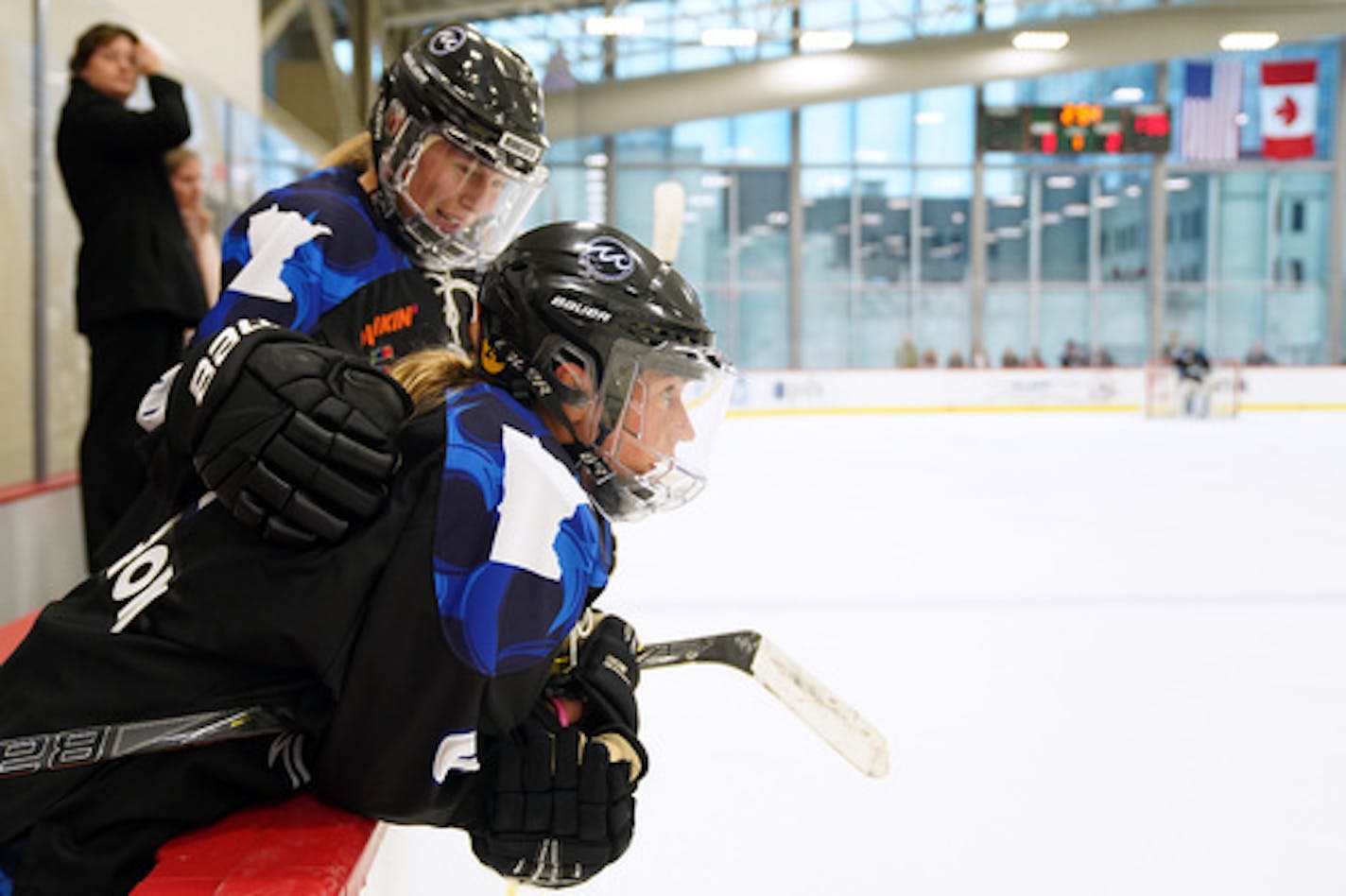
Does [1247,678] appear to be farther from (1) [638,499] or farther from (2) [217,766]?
(2) [217,766]

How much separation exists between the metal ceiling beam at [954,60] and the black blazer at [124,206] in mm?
11544

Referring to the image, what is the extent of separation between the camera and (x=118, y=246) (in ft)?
8.16

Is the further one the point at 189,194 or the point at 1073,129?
the point at 1073,129

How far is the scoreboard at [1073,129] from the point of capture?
14273 millimetres

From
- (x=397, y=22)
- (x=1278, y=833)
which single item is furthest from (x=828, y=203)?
(x=1278, y=833)

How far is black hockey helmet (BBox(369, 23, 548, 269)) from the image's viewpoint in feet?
4.98

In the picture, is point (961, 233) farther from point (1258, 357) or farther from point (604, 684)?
Answer: point (604, 684)

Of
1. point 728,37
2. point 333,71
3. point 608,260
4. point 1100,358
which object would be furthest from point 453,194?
point 1100,358

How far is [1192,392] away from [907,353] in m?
4.37

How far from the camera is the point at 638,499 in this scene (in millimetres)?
1120

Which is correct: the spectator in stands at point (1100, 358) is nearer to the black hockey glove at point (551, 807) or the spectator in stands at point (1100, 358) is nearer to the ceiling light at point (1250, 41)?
the ceiling light at point (1250, 41)

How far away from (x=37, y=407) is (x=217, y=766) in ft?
8.69

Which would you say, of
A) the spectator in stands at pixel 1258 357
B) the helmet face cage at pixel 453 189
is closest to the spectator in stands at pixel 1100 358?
Result: the spectator in stands at pixel 1258 357

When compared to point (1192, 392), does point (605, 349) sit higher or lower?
higher
